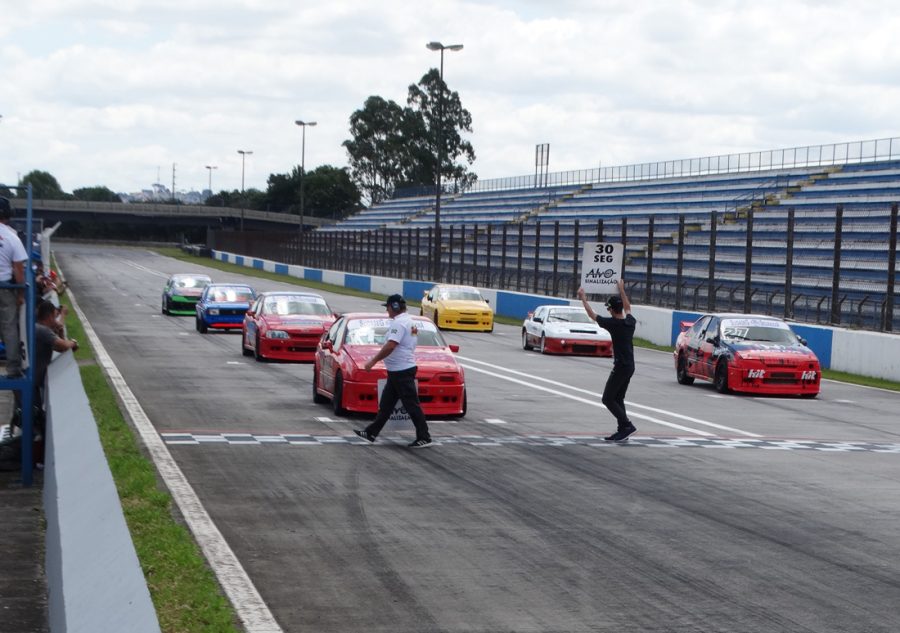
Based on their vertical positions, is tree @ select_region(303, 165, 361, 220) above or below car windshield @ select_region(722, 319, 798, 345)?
above

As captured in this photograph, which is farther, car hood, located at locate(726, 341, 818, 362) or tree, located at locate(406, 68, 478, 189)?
tree, located at locate(406, 68, 478, 189)

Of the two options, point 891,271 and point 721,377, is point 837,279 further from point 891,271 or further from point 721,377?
point 721,377

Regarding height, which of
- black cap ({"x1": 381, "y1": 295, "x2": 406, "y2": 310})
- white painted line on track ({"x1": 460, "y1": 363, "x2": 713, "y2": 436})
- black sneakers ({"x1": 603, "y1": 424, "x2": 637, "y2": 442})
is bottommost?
white painted line on track ({"x1": 460, "y1": 363, "x2": 713, "y2": 436})

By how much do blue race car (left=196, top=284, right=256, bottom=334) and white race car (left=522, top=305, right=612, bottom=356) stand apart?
802 centimetres

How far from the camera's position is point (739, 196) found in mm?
59125

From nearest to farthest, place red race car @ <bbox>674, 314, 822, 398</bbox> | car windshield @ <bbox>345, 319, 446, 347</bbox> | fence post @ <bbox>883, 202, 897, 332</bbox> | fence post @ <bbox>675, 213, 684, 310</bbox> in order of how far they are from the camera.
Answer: car windshield @ <bbox>345, 319, 446, 347</bbox> < red race car @ <bbox>674, 314, 822, 398</bbox> < fence post @ <bbox>883, 202, 897, 332</bbox> < fence post @ <bbox>675, 213, 684, 310</bbox>

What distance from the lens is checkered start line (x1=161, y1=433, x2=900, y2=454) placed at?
14.4 metres

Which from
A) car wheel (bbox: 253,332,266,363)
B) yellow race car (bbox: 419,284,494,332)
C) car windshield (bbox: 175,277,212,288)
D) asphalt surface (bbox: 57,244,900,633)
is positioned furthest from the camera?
car windshield (bbox: 175,277,212,288)

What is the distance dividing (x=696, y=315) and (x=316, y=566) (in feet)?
96.8

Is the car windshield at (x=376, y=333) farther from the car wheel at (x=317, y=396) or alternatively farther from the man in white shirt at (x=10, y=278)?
the man in white shirt at (x=10, y=278)

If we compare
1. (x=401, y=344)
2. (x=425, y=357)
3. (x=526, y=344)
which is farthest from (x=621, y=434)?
(x=526, y=344)

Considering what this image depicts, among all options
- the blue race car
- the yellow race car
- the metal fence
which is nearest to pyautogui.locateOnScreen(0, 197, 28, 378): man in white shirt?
the metal fence

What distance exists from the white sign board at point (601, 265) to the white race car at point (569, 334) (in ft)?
2.80

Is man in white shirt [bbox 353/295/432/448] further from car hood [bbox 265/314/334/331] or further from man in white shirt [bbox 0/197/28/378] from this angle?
car hood [bbox 265/314/334/331]
